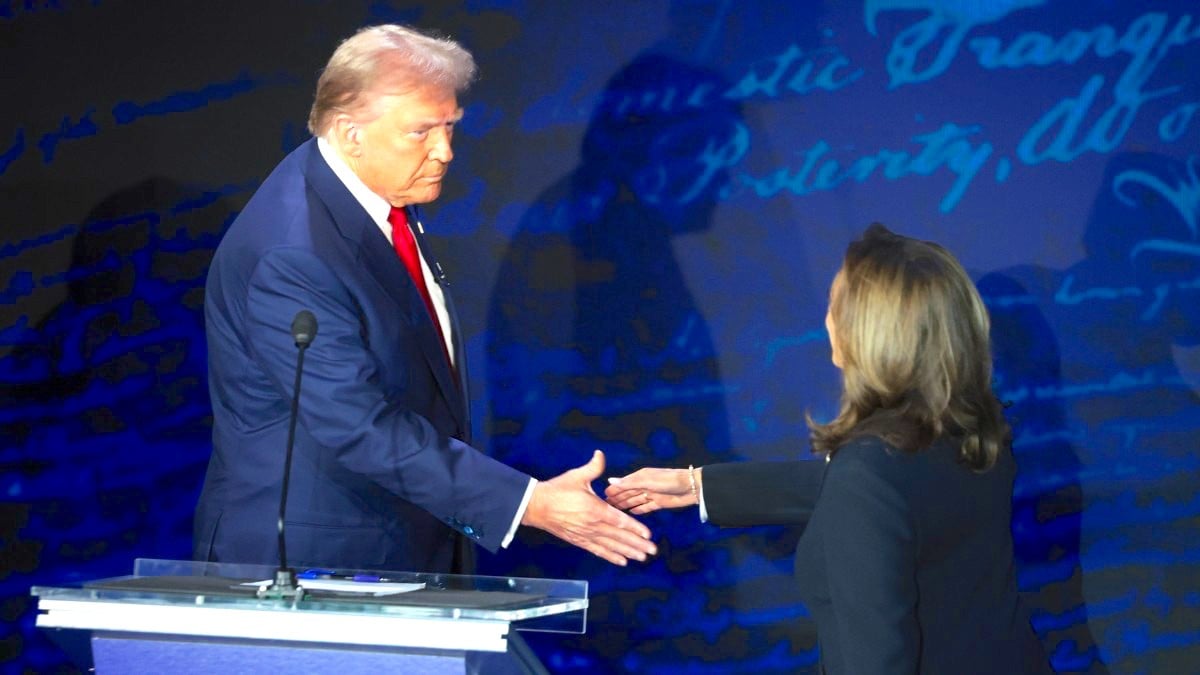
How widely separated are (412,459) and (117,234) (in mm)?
1872

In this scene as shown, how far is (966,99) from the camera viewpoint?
363 centimetres

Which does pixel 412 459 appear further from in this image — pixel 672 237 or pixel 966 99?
pixel 966 99

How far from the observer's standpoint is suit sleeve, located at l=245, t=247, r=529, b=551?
2.47 meters

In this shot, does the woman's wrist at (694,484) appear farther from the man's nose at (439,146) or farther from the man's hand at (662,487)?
the man's nose at (439,146)

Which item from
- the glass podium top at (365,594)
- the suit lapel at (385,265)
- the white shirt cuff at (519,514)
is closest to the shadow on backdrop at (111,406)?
the suit lapel at (385,265)

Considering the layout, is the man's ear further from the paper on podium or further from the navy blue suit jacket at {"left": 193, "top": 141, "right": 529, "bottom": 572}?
the paper on podium

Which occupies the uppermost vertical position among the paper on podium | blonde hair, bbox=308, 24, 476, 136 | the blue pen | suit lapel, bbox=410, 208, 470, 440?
blonde hair, bbox=308, 24, 476, 136

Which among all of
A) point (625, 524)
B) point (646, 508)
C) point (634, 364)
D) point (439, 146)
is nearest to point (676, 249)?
point (634, 364)

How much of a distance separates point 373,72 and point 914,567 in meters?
1.42

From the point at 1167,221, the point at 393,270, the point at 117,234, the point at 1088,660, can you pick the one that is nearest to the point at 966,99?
the point at 1167,221

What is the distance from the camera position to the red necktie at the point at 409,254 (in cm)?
275

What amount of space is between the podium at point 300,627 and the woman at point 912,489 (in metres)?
0.40

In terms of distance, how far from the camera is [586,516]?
2488mm

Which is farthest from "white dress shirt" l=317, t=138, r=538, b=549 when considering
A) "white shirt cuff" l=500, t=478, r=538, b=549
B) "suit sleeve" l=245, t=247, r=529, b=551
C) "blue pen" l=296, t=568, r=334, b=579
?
"blue pen" l=296, t=568, r=334, b=579
